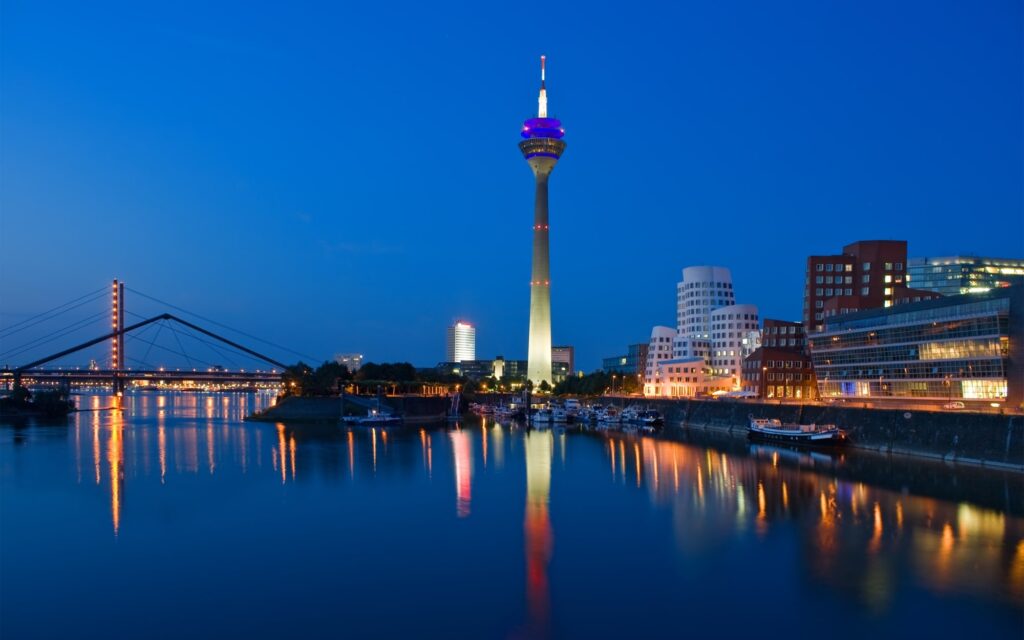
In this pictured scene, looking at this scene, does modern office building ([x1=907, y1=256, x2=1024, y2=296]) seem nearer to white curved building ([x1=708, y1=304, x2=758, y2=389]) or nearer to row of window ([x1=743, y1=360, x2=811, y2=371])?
white curved building ([x1=708, y1=304, x2=758, y2=389])

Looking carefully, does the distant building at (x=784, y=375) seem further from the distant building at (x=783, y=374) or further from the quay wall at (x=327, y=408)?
the quay wall at (x=327, y=408)

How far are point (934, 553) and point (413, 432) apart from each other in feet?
149

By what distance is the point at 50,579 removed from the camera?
1808 cm

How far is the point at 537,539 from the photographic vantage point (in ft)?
72.4

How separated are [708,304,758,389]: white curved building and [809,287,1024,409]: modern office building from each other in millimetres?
35884

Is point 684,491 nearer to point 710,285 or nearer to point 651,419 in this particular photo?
point 651,419

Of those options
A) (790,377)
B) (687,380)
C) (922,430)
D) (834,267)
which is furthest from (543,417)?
→ (922,430)

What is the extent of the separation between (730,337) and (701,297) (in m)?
9.41

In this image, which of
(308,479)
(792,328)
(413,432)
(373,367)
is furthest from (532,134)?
(308,479)

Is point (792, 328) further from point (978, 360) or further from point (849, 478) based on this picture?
point (849, 478)

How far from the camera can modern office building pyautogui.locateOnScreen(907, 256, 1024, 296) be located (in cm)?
9206

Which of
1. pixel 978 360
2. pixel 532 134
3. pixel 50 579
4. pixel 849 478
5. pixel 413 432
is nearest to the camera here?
pixel 50 579

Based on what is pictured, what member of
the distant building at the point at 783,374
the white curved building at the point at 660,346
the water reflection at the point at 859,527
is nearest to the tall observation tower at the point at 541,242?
the white curved building at the point at 660,346

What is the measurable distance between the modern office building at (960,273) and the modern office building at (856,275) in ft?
71.3
